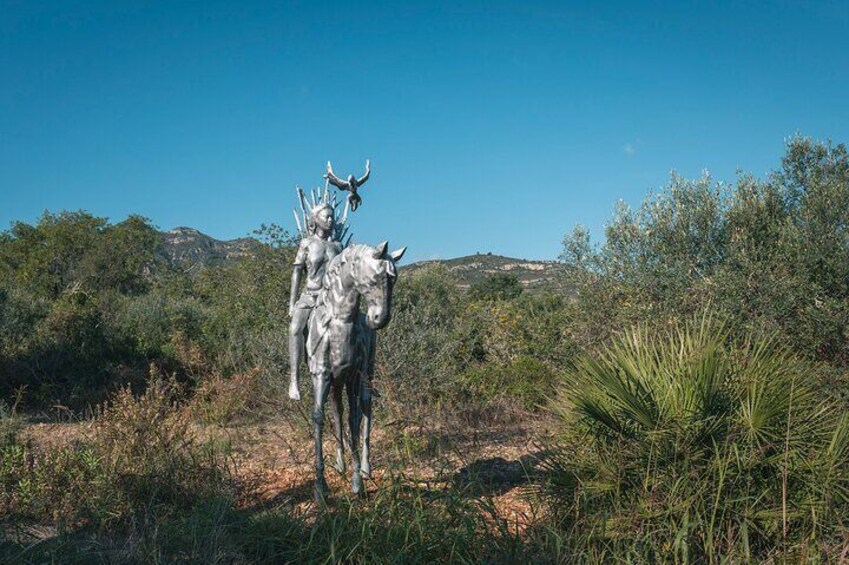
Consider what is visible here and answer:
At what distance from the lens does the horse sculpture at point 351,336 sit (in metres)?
5.36

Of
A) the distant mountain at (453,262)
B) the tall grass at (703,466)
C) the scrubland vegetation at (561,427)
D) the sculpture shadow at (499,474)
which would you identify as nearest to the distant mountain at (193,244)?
the distant mountain at (453,262)

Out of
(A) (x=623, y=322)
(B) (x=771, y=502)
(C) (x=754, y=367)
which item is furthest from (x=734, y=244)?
Result: (B) (x=771, y=502)

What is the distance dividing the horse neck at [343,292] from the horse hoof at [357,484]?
1.41 metres

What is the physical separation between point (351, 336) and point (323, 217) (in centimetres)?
143

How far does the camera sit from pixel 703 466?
14.4ft

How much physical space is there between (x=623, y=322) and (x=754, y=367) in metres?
6.75

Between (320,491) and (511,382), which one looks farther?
(511,382)

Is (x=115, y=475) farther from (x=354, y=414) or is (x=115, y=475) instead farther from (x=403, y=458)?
(x=403, y=458)

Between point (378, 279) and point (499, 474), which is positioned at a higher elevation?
point (378, 279)

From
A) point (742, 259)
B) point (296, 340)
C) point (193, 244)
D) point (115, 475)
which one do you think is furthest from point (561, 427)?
point (193, 244)

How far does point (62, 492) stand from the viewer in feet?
19.6

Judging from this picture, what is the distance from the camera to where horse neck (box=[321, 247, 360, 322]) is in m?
5.69

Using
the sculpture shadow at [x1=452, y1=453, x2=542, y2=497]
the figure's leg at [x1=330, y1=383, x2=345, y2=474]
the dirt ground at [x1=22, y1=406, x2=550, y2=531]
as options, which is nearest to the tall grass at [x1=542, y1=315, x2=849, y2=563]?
the dirt ground at [x1=22, y1=406, x2=550, y2=531]

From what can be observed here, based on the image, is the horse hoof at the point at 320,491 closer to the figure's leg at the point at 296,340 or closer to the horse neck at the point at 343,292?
the figure's leg at the point at 296,340
